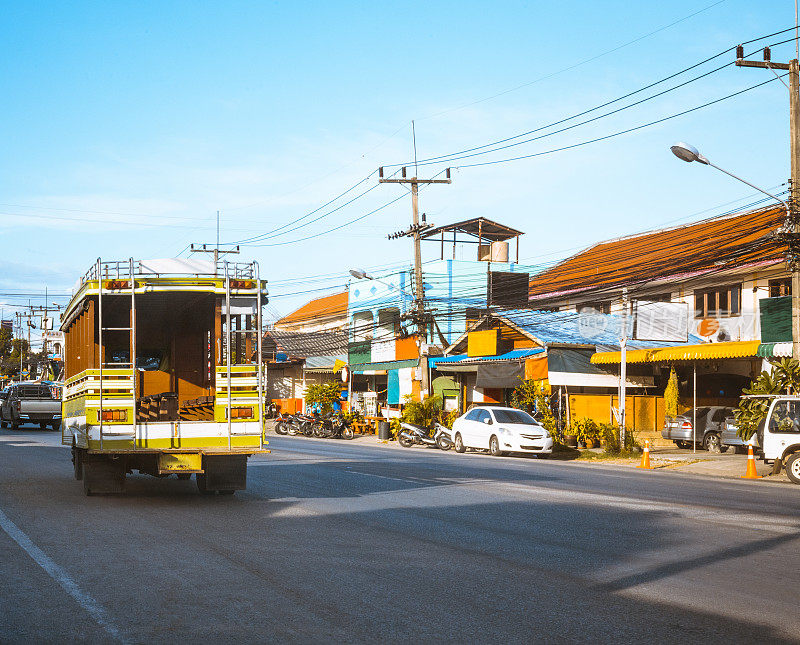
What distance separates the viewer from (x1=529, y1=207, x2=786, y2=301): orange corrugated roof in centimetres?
3497

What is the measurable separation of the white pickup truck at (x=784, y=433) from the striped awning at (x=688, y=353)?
8.01 meters

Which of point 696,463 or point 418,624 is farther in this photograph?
point 696,463

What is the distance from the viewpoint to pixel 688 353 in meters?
30.1

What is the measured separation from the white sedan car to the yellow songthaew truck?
14948mm

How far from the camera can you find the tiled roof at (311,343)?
56875mm

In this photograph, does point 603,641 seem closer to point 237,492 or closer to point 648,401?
point 237,492

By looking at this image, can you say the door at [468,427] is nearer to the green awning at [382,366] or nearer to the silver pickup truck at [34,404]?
the green awning at [382,366]

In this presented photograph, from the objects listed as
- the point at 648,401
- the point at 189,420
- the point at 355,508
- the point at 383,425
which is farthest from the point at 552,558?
the point at 383,425

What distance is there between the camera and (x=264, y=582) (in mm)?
8180

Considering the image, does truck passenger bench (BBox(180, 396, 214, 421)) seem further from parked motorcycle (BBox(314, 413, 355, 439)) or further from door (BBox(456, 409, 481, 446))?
parked motorcycle (BBox(314, 413, 355, 439))

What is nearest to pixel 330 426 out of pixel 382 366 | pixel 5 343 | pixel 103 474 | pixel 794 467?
pixel 382 366

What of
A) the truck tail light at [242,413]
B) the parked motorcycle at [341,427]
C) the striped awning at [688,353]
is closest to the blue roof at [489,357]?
the striped awning at [688,353]

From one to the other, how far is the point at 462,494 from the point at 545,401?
17396 millimetres

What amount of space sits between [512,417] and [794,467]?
1058 cm
